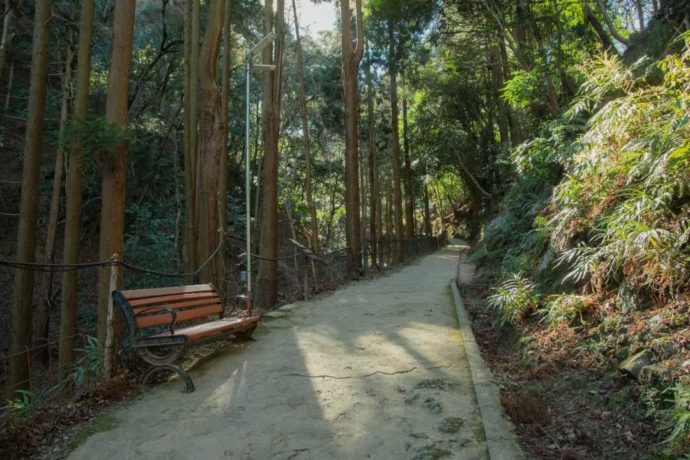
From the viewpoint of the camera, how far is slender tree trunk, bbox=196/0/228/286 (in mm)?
8297

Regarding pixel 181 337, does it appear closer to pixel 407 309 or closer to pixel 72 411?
pixel 72 411

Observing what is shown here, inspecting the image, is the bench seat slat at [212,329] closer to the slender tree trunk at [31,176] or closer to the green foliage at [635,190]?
the green foliage at [635,190]

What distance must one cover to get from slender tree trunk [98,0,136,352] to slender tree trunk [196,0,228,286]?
6.83ft

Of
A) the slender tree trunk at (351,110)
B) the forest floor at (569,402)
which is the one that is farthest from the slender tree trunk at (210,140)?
the slender tree trunk at (351,110)

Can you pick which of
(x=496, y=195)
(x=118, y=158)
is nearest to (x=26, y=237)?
(x=118, y=158)

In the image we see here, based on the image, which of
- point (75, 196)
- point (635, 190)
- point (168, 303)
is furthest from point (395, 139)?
point (168, 303)

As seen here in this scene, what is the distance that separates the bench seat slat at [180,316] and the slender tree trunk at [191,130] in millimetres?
3675

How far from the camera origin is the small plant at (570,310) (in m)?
4.93

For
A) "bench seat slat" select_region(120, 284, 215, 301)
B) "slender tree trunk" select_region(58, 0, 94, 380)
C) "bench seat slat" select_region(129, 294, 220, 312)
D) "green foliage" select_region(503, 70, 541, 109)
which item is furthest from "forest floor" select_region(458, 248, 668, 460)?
"slender tree trunk" select_region(58, 0, 94, 380)

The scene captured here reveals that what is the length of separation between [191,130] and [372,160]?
1283 cm

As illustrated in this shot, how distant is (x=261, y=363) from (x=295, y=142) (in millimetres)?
21937

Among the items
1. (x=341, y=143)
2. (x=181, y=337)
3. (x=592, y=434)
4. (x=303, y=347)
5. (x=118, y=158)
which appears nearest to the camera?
(x=592, y=434)

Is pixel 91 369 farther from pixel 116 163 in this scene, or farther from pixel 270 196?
pixel 270 196

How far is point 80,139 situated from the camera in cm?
536
